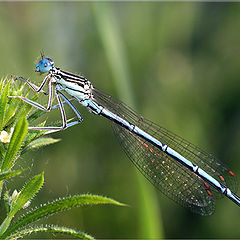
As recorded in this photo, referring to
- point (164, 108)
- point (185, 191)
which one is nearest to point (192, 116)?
point (164, 108)

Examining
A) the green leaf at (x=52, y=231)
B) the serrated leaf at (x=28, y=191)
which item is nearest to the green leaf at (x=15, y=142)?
the serrated leaf at (x=28, y=191)

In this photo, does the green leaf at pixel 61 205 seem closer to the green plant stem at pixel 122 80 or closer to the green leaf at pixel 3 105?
the green leaf at pixel 3 105

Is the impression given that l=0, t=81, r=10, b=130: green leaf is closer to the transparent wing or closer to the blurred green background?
the transparent wing

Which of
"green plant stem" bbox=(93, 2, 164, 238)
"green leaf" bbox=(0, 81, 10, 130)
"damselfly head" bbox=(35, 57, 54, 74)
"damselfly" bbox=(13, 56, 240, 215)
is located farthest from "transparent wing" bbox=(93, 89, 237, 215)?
"green leaf" bbox=(0, 81, 10, 130)

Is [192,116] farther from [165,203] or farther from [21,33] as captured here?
[21,33]

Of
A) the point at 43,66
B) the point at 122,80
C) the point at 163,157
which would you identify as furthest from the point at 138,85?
the point at 43,66

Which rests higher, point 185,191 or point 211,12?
point 211,12

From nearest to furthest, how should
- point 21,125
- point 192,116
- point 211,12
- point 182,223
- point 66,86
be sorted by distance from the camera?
point 21,125 → point 66,86 → point 182,223 → point 192,116 → point 211,12
